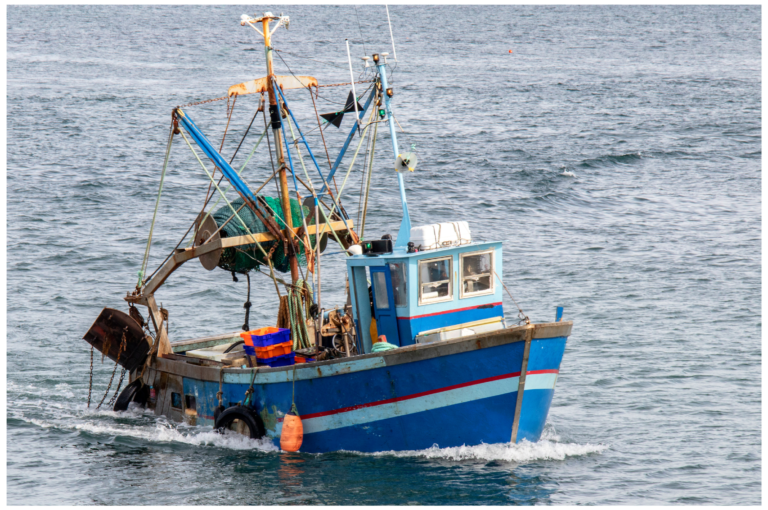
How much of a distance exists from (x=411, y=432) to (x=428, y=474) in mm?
881

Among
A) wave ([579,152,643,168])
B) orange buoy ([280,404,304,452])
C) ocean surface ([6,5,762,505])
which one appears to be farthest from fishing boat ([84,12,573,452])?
wave ([579,152,643,168])

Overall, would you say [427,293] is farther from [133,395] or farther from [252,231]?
[133,395]

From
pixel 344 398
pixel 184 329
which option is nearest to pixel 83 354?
pixel 184 329

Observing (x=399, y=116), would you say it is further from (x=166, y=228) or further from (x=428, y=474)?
(x=428, y=474)

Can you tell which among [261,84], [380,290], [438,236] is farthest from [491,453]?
[261,84]

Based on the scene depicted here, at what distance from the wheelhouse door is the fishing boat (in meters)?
0.02

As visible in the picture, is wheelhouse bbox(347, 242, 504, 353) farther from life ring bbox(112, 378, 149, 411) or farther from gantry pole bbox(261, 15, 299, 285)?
life ring bbox(112, 378, 149, 411)

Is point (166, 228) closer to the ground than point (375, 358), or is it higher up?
higher up

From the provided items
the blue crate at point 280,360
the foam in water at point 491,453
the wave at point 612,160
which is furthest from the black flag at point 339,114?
the wave at point 612,160

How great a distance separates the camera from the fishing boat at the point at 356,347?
16.1 meters

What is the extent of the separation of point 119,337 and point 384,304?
21.5 ft

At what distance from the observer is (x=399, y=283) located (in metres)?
17.3

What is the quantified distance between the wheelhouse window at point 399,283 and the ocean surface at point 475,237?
285cm

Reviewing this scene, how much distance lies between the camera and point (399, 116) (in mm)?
57625
